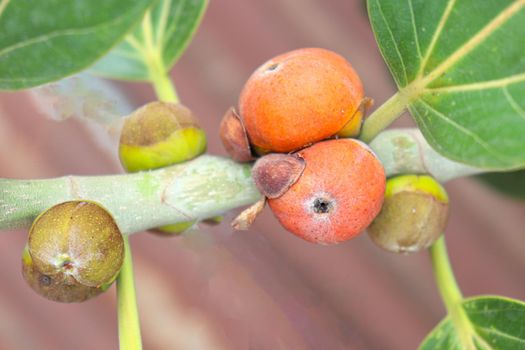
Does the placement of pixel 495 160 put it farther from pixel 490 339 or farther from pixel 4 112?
pixel 4 112

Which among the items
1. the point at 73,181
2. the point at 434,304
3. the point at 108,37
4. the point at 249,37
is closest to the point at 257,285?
the point at 434,304

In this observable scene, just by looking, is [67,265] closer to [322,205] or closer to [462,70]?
[322,205]

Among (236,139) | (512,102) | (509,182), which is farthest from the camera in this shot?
(509,182)

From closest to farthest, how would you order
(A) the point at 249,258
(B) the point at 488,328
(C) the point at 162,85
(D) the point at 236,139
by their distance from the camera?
(D) the point at 236,139 → (B) the point at 488,328 → (C) the point at 162,85 → (A) the point at 249,258

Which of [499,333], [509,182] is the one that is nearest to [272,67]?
[499,333]

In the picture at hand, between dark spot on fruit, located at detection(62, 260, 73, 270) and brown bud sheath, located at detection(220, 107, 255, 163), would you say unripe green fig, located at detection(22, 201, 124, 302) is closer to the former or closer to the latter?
dark spot on fruit, located at detection(62, 260, 73, 270)

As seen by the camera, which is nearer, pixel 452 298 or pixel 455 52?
pixel 455 52

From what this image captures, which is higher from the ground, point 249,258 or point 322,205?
point 249,258
